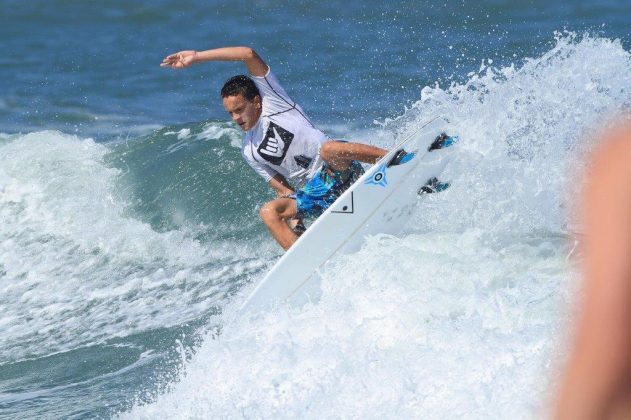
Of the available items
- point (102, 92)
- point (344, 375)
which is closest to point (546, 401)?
point (344, 375)

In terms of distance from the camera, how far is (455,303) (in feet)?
19.0

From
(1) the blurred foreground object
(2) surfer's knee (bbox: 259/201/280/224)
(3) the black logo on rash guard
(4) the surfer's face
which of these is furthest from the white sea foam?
(1) the blurred foreground object

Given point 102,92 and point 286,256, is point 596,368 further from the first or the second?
point 102,92

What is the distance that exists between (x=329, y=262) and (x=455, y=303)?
1494mm

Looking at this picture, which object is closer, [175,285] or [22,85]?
[175,285]

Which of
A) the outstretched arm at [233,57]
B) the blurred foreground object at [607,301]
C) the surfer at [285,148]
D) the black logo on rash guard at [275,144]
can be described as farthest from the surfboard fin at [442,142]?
the blurred foreground object at [607,301]

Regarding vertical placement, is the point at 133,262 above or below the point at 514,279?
below

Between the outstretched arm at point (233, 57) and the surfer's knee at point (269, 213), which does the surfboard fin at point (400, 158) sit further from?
the outstretched arm at point (233, 57)

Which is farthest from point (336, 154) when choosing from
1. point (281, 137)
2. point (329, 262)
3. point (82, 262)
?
point (82, 262)

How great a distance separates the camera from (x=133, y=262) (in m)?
9.96

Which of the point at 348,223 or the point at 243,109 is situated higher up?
the point at 243,109

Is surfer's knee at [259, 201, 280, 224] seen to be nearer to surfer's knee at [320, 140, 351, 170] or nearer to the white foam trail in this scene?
surfer's knee at [320, 140, 351, 170]

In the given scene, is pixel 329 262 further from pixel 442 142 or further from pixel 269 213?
pixel 442 142

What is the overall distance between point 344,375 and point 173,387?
136 centimetres
